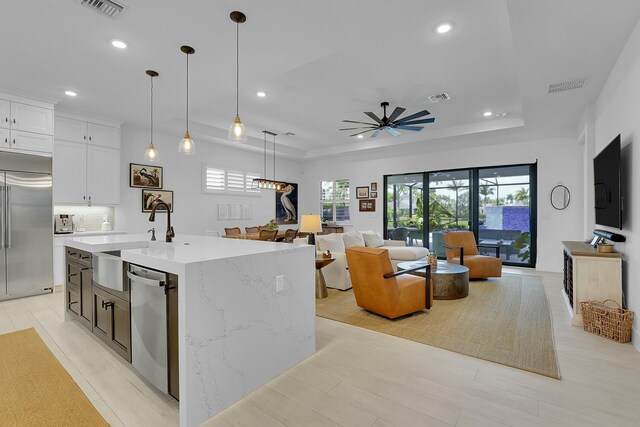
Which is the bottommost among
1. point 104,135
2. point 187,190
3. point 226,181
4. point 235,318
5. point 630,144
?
point 235,318

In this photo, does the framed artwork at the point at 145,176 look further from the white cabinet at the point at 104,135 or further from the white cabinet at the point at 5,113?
the white cabinet at the point at 5,113

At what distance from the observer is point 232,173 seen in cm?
812

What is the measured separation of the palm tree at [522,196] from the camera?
269 inches

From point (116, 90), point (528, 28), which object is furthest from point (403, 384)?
point (116, 90)

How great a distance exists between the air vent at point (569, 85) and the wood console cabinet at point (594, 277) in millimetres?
2102

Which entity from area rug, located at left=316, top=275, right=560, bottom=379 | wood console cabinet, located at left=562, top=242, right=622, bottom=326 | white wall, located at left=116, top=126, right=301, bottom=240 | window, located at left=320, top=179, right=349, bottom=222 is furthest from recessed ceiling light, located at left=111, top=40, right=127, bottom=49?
window, located at left=320, top=179, right=349, bottom=222

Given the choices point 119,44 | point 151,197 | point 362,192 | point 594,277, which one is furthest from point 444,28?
point 362,192

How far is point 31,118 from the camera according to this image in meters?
4.58

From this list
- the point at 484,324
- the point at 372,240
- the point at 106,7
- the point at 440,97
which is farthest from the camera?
the point at 372,240

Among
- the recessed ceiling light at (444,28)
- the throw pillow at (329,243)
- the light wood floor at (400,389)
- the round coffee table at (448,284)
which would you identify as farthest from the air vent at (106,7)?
the round coffee table at (448,284)

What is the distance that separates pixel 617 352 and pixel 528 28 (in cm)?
300

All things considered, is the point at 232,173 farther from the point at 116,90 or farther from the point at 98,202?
the point at 116,90

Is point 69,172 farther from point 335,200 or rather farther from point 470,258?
point 470,258

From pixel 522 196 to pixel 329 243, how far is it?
4.68m
